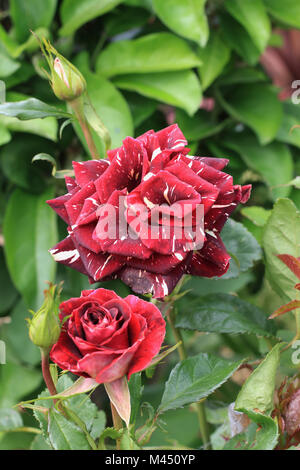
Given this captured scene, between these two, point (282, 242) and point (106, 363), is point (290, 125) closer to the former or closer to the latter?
point (282, 242)

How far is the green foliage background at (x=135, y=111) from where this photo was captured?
613 mm

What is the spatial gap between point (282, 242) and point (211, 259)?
0.29ft

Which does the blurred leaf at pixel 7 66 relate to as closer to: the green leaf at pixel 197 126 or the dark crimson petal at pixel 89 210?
the green leaf at pixel 197 126

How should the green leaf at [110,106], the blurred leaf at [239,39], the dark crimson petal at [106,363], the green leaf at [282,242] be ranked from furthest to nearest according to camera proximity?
the blurred leaf at [239,39] → the green leaf at [110,106] → the green leaf at [282,242] → the dark crimson petal at [106,363]

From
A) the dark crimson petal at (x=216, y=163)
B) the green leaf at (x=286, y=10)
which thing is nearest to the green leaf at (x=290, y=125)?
the green leaf at (x=286, y=10)

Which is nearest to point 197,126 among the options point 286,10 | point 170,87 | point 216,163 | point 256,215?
point 170,87

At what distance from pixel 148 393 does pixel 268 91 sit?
42 centimetres

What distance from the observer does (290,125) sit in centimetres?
71

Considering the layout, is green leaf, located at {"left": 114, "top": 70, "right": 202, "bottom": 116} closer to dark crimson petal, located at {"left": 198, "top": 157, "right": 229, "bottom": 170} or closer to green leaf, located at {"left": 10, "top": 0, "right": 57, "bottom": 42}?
green leaf, located at {"left": 10, "top": 0, "right": 57, "bottom": 42}

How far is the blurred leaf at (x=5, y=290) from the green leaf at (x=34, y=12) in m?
0.29

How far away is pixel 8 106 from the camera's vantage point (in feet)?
1.09

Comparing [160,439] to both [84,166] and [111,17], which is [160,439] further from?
[111,17]

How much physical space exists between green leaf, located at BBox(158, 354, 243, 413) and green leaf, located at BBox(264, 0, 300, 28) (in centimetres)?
49
